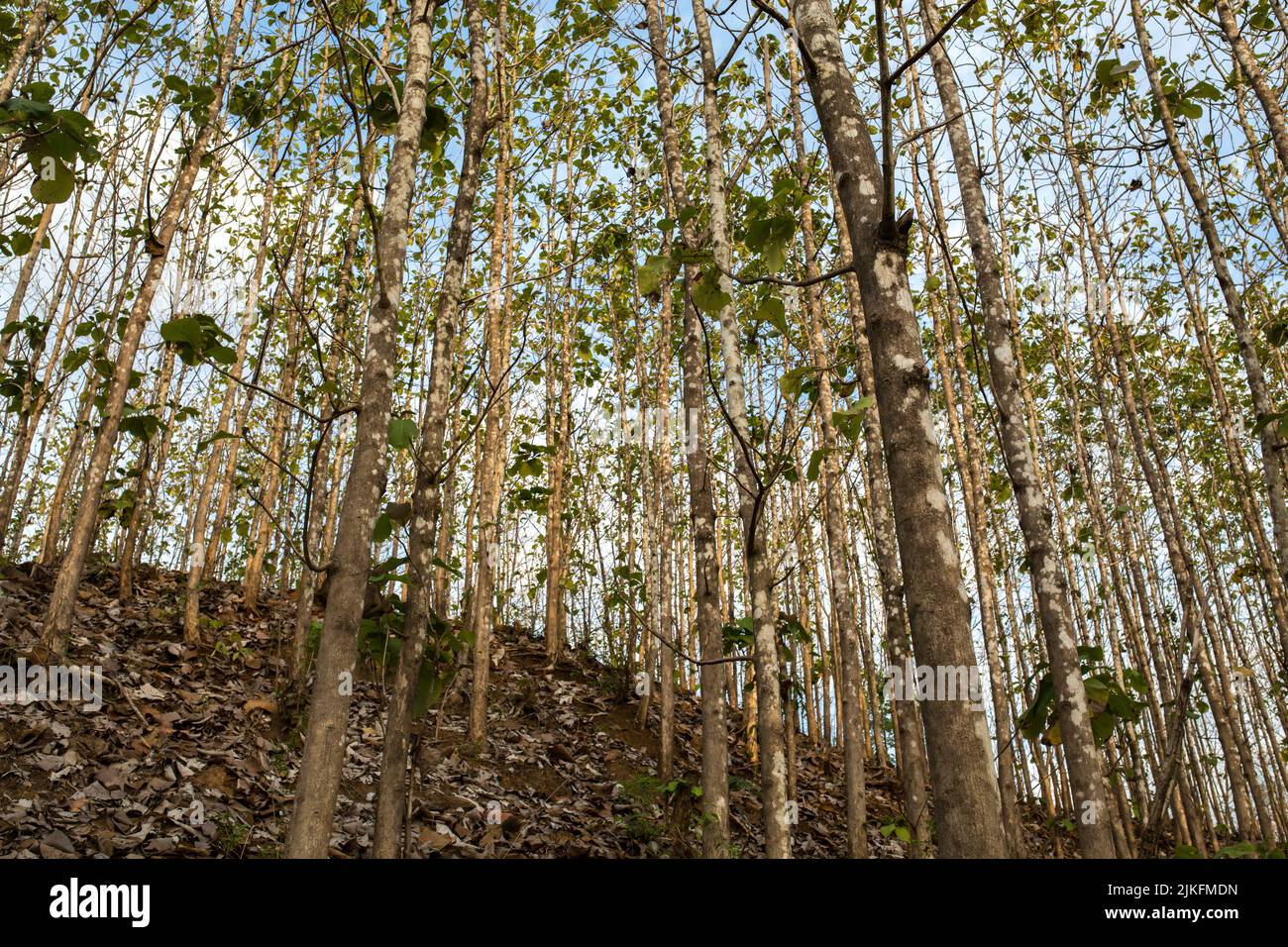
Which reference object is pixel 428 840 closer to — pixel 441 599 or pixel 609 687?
pixel 441 599

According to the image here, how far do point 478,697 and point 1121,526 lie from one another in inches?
299

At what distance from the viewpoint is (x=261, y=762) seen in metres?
5.36

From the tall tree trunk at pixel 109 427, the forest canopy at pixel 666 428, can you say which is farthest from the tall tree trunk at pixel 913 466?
the tall tree trunk at pixel 109 427

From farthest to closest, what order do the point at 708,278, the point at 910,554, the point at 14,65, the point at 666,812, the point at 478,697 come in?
1. the point at 478,697
2. the point at 666,812
3. the point at 14,65
4. the point at 708,278
5. the point at 910,554

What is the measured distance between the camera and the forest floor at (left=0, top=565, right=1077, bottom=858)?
4313 millimetres

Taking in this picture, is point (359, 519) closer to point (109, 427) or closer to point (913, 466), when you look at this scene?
point (913, 466)

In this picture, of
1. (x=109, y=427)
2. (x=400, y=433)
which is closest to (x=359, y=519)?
(x=400, y=433)

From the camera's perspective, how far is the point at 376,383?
2703 millimetres

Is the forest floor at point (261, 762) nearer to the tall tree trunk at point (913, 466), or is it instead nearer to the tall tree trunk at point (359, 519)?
the tall tree trunk at point (359, 519)

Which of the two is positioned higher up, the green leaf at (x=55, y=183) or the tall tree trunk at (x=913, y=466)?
the green leaf at (x=55, y=183)

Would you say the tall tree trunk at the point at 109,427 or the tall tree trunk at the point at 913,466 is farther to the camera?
the tall tree trunk at the point at 109,427

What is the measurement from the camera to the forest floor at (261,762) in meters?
4.31

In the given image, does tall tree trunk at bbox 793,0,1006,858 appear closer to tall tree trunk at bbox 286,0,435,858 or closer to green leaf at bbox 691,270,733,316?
green leaf at bbox 691,270,733,316
